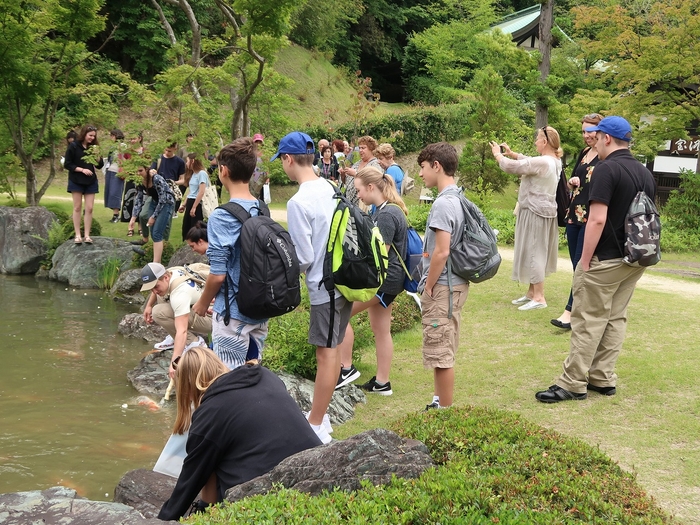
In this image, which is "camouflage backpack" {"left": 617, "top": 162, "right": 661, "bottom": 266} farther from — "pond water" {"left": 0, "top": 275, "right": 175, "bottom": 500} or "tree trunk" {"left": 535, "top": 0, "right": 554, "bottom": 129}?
"tree trunk" {"left": 535, "top": 0, "right": 554, "bottom": 129}

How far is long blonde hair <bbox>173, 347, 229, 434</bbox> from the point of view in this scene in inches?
146

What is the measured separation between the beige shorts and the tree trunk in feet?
44.5

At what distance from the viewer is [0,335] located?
362 inches

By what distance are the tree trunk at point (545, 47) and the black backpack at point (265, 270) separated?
14.4 metres

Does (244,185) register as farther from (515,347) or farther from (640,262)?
(515,347)

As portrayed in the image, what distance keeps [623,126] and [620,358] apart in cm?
245

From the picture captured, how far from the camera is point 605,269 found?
5613 mm

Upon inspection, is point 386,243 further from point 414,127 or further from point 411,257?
point 414,127

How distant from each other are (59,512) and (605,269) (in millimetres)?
4086

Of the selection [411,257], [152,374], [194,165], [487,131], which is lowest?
[152,374]

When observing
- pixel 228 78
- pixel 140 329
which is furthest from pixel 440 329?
pixel 228 78

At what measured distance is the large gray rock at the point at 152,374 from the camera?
291 inches

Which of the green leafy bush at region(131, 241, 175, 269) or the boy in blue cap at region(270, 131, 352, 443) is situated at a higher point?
the boy in blue cap at region(270, 131, 352, 443)

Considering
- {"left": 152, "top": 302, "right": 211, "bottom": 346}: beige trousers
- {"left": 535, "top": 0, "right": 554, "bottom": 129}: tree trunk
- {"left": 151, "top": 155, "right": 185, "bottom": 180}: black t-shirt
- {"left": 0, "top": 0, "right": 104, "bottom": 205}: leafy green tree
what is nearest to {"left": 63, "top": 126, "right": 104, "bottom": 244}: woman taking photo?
{"left": 151, "top": 155, "right": 185, "bottom": 180}: black t-shirt
